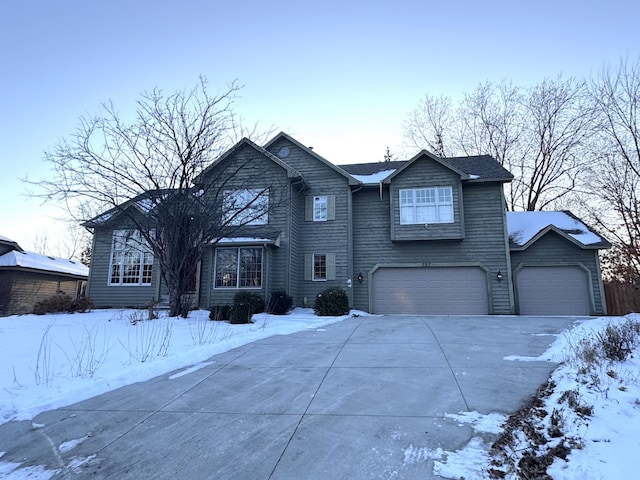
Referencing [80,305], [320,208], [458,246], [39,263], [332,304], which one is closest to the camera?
[332,304]

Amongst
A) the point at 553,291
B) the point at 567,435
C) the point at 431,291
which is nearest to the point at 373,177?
the point at 431,291

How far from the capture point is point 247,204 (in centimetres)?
1441

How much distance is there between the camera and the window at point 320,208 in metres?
16.8

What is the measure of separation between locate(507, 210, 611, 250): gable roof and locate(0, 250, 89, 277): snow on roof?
2559 cm

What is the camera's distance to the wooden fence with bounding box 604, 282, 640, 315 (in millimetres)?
15216

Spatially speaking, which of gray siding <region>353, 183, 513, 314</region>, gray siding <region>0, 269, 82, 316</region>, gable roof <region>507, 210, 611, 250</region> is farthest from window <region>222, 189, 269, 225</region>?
gray siding <region>0, 269, 82, 316</region>

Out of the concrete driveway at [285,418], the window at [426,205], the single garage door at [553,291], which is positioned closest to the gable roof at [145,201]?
the concrete driveway at [285,418]

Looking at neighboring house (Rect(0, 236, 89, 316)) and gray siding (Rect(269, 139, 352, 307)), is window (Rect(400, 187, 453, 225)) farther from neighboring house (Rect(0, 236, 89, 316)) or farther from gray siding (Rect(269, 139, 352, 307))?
neighboring house (Rect(0, 236, 89, 316))

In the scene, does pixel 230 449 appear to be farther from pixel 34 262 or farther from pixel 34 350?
pixel 34 262

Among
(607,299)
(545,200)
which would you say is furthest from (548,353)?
(545,200)

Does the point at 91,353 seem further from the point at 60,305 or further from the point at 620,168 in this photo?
the point at 620,168

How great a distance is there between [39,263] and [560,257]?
92.6 feet

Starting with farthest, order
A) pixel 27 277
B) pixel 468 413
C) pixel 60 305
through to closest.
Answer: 1. pixel 27 277
2. pixel 60 305
3. pixel 468 413

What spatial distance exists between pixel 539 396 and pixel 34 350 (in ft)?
27.7
